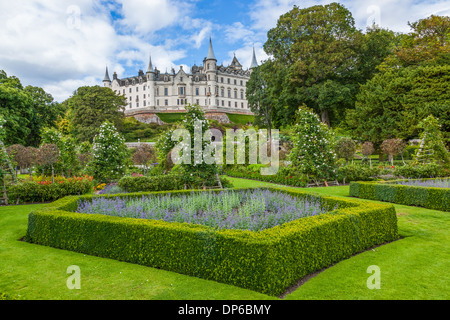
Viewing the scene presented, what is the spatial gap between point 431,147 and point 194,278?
1287 centimetres

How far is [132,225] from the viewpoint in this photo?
4754mm

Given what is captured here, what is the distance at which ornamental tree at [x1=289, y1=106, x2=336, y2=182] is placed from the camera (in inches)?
517

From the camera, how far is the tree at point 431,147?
1244 centimetres

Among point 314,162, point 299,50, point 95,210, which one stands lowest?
point 95,210

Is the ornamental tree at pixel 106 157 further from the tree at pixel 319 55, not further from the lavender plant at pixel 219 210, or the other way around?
the tree at pixel 319 55

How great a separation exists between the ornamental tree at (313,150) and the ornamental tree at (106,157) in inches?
322

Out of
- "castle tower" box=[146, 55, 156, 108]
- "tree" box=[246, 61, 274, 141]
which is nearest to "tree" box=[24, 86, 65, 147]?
"tree" box=[246, 61, 274, 141]

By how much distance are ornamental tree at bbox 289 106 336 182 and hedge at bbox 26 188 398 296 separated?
23.6ft

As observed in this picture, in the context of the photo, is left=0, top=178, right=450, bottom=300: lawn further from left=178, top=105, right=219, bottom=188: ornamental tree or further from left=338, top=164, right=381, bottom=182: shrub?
left=338, top=164, right=381, bottom=182: shrub

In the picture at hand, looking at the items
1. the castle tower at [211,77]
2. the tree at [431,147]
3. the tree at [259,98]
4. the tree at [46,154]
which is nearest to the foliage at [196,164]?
the tree at [46,154]

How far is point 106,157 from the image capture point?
12.9m
